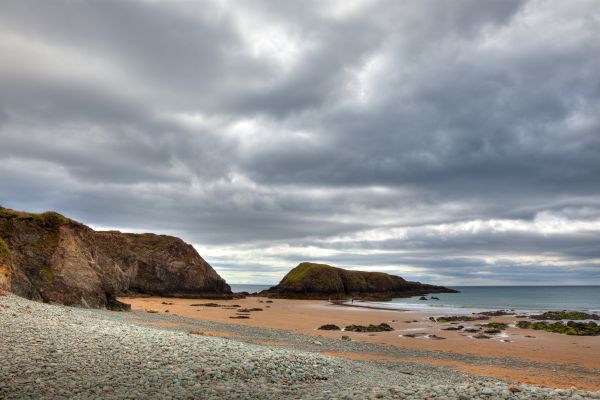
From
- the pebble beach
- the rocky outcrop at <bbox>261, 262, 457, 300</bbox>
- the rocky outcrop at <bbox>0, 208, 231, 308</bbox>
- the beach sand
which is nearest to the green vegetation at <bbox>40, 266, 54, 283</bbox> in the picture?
the rocky outcrop at <bbox>0, 208, 231, 308</bbox>

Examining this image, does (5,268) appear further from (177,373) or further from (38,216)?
(177,373)

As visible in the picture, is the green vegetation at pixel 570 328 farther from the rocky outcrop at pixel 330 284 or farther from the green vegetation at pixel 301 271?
the green vegetation at pixel 301 271

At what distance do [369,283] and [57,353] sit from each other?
114 meters

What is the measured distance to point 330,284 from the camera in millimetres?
107438

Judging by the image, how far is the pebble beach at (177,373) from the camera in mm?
11047

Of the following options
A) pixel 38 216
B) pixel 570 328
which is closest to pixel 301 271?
pixel 570 328

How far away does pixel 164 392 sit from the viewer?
1090 cm

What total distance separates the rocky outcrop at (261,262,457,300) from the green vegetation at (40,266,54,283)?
7016 cm

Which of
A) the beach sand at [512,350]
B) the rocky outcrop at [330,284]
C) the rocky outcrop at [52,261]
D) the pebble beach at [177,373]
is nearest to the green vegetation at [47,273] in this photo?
the rocky outcrop at [52,261]

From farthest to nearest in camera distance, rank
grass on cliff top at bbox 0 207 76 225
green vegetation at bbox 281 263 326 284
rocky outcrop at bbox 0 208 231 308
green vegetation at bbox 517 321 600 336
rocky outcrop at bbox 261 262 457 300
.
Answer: green vegetation at bbox 281 263 326 284 → rocky outcrop at bbox 261 262 457 300 → green vegetation at bbox 517 321 600 336 → grass on cliff top at bbox 0 207 76 225 → rocky outcrop at bbox 0 208 231 308

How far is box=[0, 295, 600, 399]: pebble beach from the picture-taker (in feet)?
36.2

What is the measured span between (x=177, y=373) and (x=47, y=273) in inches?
1125

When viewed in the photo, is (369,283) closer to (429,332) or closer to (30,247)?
(429,332)

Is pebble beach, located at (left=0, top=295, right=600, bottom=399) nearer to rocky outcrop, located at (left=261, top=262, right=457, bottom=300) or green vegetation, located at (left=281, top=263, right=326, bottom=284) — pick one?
rocky outcrop, located at (left=261, top=262, right=457, bottom=300)
